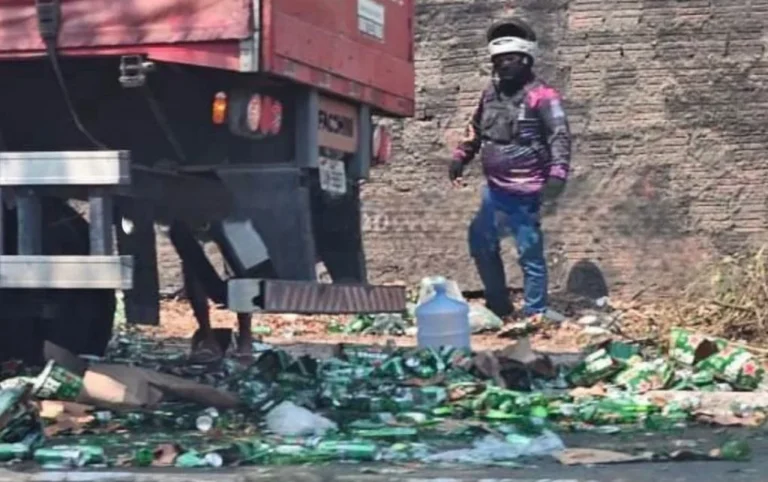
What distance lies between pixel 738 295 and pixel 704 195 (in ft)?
5.77

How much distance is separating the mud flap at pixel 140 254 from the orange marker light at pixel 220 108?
2.02 feet

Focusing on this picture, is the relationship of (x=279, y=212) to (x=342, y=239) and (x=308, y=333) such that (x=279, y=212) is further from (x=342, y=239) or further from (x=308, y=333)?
(x=308, y=333)

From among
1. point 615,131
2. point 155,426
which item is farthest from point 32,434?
point 615,131

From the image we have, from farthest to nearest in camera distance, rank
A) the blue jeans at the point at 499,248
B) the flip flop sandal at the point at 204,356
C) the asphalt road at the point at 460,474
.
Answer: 1. the blue jeans at the point at 499,248
2. the flip flop sandal at the point at 204,356
3. the asphalt road at the point at 460,474

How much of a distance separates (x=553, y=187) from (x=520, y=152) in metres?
0.39

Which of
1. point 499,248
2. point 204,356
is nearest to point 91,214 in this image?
point 204,356

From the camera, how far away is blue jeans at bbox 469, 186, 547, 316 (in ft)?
38.2

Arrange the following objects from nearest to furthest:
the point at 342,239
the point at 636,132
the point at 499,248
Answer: the point at 342,239 → the point at 499,248 → the point at 636,132

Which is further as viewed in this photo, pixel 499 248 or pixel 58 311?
pixel 499 248

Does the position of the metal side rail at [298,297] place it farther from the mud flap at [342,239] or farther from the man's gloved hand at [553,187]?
the man's gloved hand at [553,187]

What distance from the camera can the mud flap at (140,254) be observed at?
25.0 feet

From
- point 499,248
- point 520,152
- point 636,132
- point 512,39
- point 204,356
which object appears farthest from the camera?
point 636,132

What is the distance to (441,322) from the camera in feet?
30.2

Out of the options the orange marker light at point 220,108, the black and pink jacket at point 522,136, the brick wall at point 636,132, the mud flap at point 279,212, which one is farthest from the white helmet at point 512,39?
the orange marker light at point 220,108
